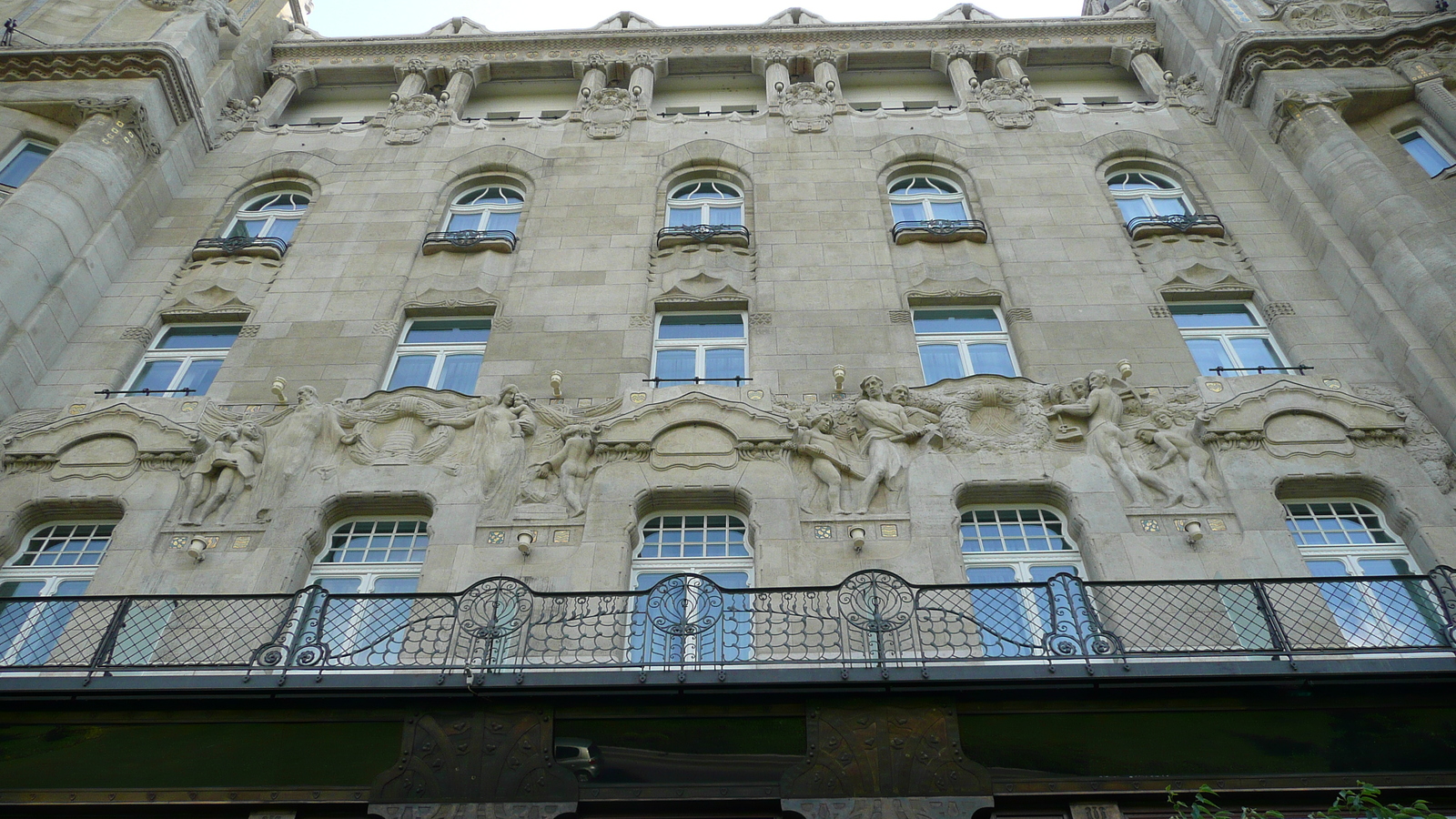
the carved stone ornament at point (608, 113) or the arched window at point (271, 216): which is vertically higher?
the carved stone ornament at point (608, 113)

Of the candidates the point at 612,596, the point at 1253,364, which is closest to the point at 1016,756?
the point at 612,596

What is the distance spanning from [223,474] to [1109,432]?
1280 centimetres

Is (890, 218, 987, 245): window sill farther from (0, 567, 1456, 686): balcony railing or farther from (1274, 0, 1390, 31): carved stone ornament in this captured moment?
(1274, 0, 1390, 31): carved stone ornament

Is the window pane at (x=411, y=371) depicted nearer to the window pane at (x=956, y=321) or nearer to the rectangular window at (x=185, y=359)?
the rectangular window at (x=185, y=359)

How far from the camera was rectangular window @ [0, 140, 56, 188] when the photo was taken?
2052cm

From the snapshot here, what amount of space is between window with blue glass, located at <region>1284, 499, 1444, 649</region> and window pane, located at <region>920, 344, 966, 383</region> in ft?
17.4

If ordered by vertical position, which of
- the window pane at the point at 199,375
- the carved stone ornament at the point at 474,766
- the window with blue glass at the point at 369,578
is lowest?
the carved stone ornament at the point at 474,766

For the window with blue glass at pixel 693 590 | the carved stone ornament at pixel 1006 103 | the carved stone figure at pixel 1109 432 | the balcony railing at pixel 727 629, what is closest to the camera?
the balcony railing at pixel 727 629

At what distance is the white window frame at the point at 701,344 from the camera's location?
17.6 meters

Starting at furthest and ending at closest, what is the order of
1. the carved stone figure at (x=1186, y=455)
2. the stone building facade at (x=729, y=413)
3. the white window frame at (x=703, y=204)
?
the white window frame at (x=703, y=204)
the carved stone figure at (x=1186, y=455)
the stone building facade at (x=729, y=413)

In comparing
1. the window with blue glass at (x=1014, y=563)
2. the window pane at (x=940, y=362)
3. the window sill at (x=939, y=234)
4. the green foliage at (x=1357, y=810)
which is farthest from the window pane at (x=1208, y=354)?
the green foliage at (x=1357, y=810)

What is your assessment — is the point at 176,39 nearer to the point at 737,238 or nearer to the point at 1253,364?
the point at 737,238

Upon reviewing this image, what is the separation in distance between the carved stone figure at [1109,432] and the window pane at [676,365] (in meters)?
5.81

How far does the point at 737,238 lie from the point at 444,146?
7.94 m
